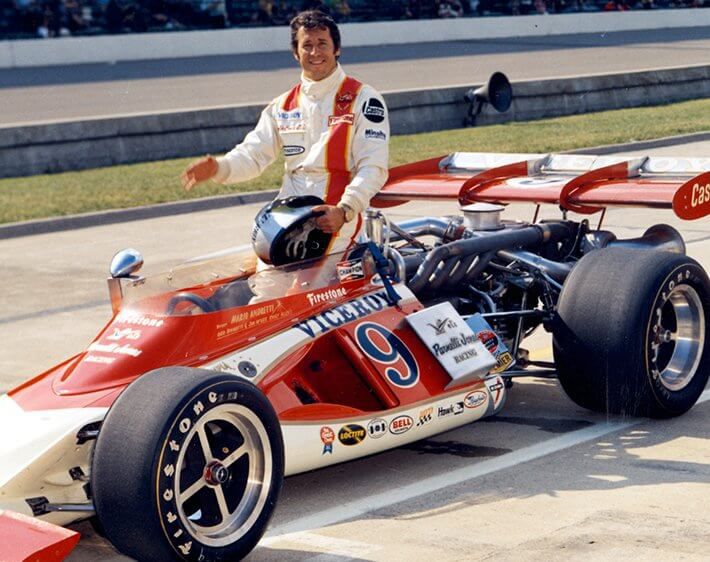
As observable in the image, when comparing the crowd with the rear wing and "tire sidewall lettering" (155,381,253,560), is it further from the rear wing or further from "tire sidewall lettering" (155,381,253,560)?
"tire sidewall lettering" (155,381,253,560)

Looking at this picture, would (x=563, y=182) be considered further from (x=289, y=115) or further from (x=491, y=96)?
(x=491, y=96)

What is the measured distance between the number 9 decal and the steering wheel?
0.69 meters

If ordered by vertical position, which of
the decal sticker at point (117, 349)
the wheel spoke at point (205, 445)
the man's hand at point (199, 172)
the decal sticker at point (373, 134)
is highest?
the decal sticker at point (373, 134)

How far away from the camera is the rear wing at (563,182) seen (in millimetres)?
7121

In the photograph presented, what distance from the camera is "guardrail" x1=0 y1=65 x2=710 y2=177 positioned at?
57.1ft

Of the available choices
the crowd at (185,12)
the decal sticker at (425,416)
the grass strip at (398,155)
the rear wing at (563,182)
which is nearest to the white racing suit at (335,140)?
the decal sticker at (425,416)

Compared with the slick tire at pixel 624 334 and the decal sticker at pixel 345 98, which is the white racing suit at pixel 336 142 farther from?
the slick tire at pixel 624 334

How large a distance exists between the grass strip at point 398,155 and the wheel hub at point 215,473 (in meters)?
9.61

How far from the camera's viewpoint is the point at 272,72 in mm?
31859

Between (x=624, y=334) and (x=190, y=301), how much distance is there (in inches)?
78.6

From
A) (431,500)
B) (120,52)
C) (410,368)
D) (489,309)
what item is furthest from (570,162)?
(120,52)

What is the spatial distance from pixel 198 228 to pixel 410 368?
8061 mm

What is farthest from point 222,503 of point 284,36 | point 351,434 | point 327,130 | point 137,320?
point 284,36

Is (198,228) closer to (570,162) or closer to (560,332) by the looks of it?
(570,162)
